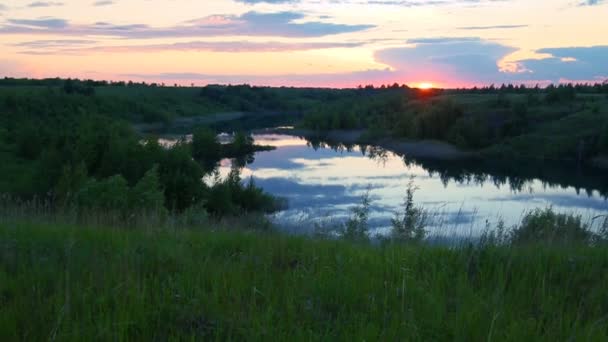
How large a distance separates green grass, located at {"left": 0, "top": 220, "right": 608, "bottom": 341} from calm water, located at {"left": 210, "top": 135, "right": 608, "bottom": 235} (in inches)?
614

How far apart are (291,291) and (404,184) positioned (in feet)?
115

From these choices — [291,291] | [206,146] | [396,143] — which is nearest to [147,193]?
[291,291]

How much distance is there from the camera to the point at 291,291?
407cm

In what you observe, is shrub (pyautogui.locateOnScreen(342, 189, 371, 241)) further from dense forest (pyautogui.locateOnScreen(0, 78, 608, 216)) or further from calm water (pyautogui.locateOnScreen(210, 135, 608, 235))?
calm water (pyautogui.locateOnScreen(210, 135, 608, 235))

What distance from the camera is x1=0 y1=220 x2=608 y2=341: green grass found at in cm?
347

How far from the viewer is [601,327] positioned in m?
3.57

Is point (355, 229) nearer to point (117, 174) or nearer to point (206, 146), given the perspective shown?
point (117, 174)

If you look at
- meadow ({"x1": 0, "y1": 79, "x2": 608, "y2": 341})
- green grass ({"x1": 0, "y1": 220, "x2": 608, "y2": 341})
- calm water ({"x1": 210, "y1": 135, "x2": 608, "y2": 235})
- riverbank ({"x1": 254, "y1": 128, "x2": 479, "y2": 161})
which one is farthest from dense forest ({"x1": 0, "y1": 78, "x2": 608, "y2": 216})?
green grass ({"x1": 0, "y1": 220, "x2": 608, "y2": 341})

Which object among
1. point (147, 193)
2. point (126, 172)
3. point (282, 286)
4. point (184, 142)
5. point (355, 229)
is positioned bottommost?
point (126, 172)

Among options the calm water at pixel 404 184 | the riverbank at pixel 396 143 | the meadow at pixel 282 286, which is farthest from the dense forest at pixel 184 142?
the meadow at pixel 282 286

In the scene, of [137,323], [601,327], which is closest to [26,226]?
[137,323]

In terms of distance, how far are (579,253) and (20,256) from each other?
476 centimetres

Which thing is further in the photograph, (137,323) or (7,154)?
(7,154)

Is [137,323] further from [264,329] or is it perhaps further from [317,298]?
[317,298]
